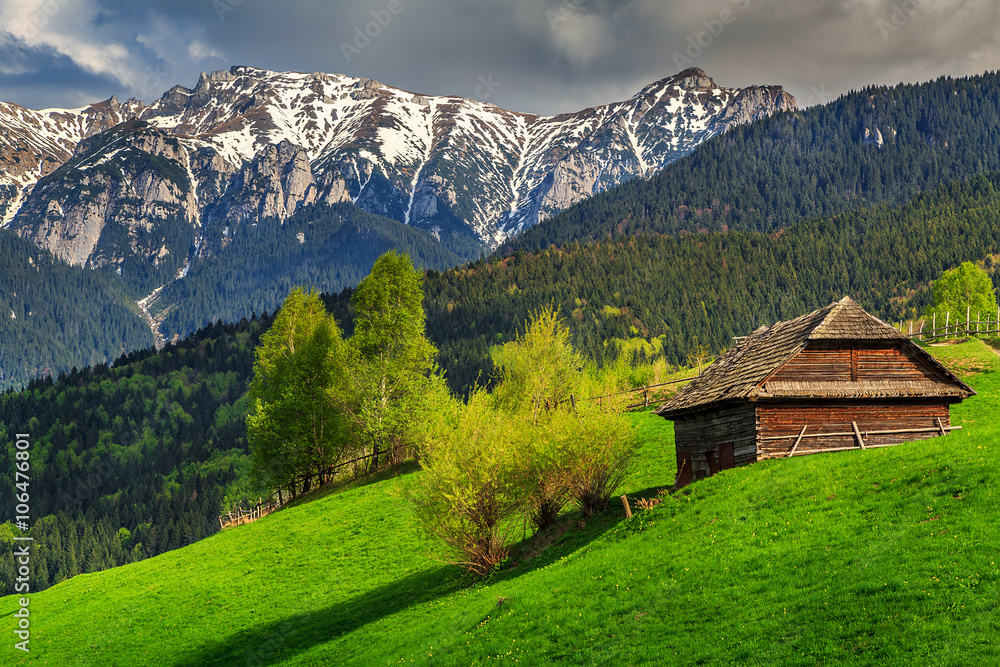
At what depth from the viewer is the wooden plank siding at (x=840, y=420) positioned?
121ft

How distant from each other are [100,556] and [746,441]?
170582 mm

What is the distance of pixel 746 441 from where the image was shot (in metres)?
37.2

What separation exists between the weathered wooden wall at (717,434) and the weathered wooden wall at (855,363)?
2868 mm

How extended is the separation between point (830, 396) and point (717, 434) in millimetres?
5492

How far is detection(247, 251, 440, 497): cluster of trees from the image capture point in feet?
218

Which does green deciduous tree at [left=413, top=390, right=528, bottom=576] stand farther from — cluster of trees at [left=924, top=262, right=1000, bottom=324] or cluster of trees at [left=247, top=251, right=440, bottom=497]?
cluster of trees at [left=924, top=262, right=1000, bottom=324]

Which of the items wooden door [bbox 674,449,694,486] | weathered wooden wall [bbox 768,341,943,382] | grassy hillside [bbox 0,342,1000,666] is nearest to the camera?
grassy hillside [bbox 0,342,1000,666]

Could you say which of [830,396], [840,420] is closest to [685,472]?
[840,420]

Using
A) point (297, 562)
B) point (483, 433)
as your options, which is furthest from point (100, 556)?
point (483, 433)

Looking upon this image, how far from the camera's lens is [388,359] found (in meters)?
67.6

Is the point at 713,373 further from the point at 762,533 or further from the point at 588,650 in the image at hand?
the point at 588,650

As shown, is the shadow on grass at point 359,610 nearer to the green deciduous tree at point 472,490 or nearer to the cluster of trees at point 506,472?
the cluster of trees at point 506,472

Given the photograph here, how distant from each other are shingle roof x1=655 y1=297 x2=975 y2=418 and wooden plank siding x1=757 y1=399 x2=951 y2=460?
0.68 m

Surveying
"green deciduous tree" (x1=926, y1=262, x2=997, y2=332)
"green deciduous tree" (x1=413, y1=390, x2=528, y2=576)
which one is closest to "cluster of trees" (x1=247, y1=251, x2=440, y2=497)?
"green deciduous tree" (x1=413, y1=390, x2=528, y2=576)
